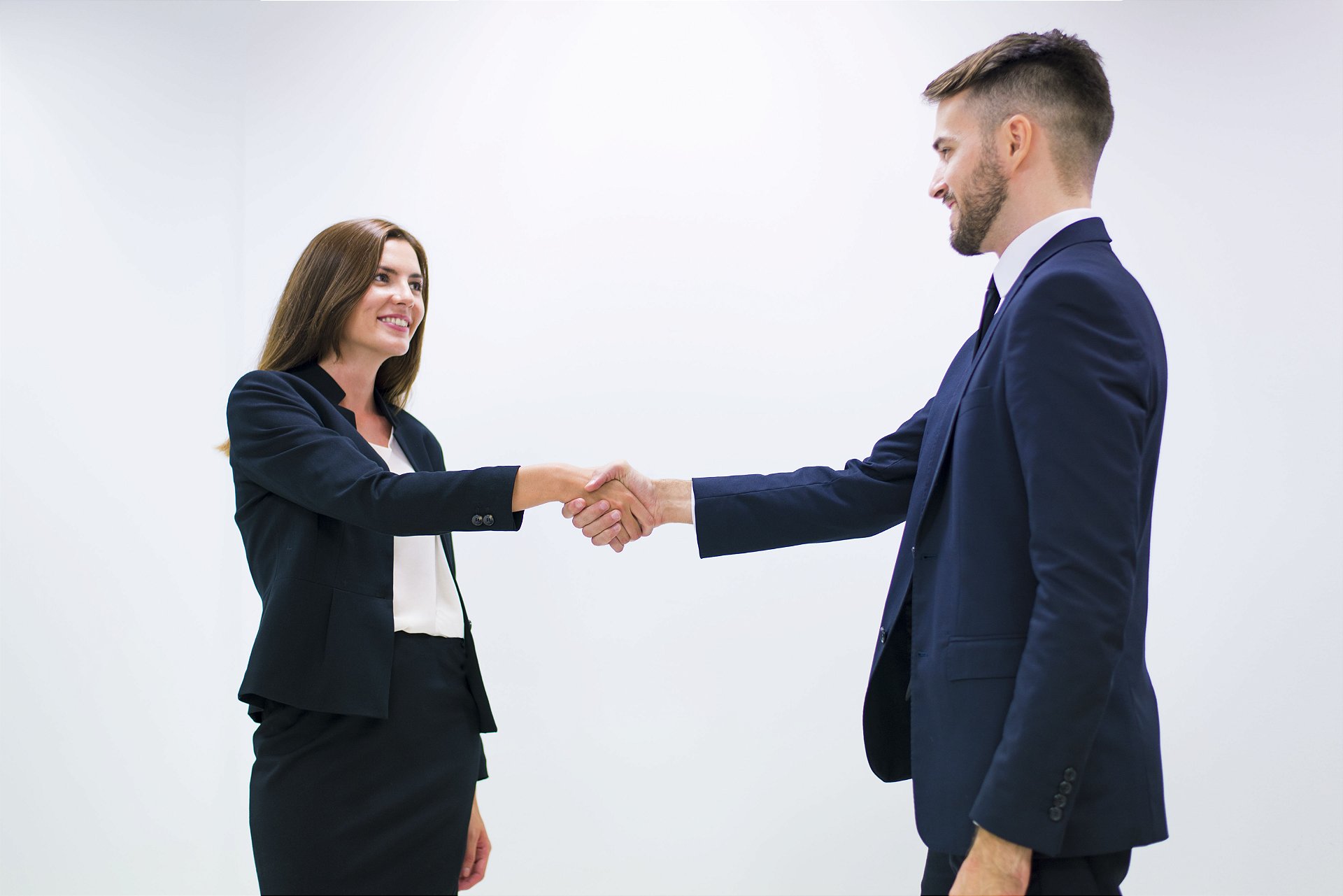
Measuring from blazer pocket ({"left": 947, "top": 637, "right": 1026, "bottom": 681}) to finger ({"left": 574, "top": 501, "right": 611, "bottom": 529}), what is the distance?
1008mm

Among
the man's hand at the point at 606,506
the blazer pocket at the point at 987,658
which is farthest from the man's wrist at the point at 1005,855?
the man's hand at the point at 606,506

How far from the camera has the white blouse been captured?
5.71ft

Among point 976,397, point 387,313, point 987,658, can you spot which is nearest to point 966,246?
point 976,397

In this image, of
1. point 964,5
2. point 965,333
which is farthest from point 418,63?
point 965,333

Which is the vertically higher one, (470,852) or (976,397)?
(976,397)

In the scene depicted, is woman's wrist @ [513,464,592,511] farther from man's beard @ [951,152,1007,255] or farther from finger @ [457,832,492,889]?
man's beard @ [951,152,1007,255]

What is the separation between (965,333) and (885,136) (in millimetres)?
627

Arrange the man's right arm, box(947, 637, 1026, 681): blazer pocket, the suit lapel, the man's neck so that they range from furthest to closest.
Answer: the man's right arm, the man's neck, the suit lapel, box(947, 637, 1026, 681): blazer pocket

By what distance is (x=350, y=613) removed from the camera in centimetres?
162

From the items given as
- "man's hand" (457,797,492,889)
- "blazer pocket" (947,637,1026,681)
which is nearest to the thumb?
"man's hand" (457,797,492,889)

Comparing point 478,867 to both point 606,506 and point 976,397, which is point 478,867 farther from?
point 976,397

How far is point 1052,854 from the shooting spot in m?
1.16

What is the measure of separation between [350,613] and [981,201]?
1.22 m

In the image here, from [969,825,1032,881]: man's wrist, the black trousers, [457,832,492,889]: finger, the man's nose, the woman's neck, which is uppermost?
the man's nose
